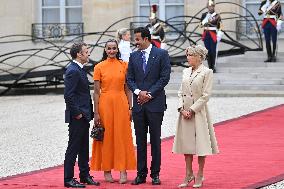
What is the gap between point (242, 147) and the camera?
53.6 feet

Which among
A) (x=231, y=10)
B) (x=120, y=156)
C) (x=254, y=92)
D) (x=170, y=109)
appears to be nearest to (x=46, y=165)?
(x=120, y=156)

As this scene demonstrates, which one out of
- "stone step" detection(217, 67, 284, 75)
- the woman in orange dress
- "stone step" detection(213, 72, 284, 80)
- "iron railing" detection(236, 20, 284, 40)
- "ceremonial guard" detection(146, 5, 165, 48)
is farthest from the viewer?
"iron railing" detection(236, 20, 284, 40)

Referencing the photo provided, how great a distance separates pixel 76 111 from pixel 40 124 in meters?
7.47

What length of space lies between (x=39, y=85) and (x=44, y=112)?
4.91 meters

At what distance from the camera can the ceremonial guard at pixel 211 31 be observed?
27.1m

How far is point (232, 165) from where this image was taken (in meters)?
14.5

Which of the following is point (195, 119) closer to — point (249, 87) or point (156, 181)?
point (156, 181)

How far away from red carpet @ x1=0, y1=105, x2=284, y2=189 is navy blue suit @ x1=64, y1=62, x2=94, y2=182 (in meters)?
0.35

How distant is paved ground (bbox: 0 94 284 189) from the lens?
50.8 feet

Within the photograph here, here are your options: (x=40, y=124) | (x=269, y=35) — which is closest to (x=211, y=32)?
(x=269, y=35)

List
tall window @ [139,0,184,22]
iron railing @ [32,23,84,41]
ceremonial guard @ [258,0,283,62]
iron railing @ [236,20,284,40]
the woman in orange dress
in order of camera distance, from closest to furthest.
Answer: the woman in orange dress → ceremonial guard @ [258,0,283,62] → iron railing @ [236,20,284,40] → tall window @ [139,0,184,22] → iron railing @ [32,23,84,41]

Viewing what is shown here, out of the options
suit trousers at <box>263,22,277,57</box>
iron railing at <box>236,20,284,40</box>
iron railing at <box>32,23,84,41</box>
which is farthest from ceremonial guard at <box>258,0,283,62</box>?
iron railing at <box>32,23,84,41</box>

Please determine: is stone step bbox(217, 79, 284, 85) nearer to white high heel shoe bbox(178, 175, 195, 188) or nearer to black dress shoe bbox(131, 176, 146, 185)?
black dress shoe bbox(131, 176, 146, 185)

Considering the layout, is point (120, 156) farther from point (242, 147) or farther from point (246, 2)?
point (246, 2)
